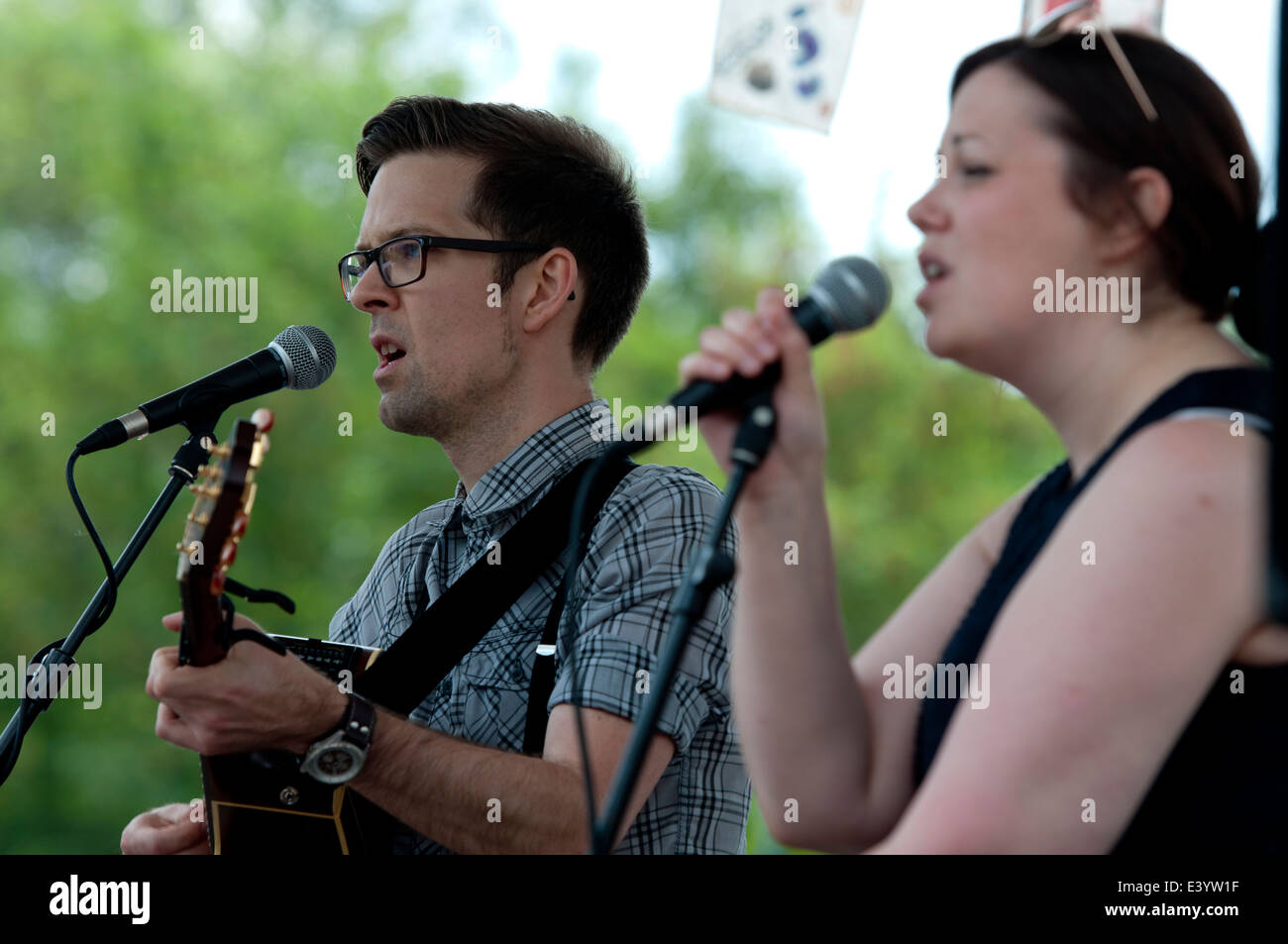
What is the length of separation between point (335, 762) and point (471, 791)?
0.19 m

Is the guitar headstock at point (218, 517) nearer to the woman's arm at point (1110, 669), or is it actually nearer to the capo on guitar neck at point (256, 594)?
A: the capo on guitar neck at point (256, 594)

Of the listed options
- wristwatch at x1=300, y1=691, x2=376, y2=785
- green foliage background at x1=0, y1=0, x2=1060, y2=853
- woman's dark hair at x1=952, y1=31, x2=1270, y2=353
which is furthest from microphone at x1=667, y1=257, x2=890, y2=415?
green foliage background at x1=0, y1=0, x2=1060, y2=853

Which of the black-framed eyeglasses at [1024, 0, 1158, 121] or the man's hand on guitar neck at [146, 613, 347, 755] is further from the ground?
the black-framed eyeglasses at [1024, 0, 1158, 121]

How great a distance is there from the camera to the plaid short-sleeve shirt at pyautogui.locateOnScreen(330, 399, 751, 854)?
2.00m

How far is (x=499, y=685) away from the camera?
217 centimetres

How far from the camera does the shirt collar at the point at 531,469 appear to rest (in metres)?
2.36

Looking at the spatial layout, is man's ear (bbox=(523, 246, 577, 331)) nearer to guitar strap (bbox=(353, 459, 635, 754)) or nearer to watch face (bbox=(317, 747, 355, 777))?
guitar strap (bbox=(353, 459, 635, 754))

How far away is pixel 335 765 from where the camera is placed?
1.88 metres

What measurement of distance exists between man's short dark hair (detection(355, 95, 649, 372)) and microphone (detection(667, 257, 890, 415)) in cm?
123

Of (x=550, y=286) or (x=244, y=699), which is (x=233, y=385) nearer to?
(x=244, y=699)

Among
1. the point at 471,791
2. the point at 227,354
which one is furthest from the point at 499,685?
the point at 227,354

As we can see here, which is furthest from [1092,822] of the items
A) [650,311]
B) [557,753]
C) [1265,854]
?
[650,311]

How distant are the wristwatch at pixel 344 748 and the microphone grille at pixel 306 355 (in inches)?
20.7
